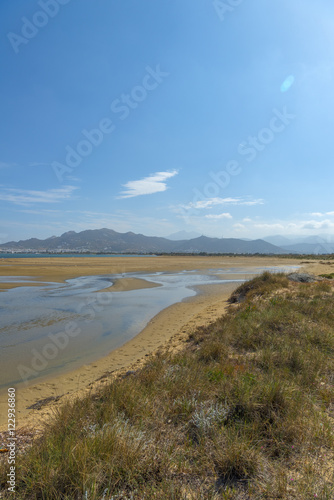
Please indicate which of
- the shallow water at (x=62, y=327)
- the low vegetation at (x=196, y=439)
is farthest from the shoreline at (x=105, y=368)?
the low vegetation at (x=196, y=439)

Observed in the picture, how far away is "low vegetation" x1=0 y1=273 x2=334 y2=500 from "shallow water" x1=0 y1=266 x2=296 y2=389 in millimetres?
3960

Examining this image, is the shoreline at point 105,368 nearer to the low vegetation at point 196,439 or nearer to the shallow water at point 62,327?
the shallow water at point 62,327

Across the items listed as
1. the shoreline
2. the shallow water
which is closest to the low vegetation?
the shoreline

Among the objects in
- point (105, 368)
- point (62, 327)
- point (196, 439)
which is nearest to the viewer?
point (196, 439)

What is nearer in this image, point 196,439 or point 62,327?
point 196,439

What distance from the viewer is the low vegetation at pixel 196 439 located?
2.34m

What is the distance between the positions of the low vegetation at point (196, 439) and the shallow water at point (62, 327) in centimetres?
396

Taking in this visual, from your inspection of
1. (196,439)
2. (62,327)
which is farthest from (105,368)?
(196,439)

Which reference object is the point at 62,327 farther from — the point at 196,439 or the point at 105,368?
the point at 196,439

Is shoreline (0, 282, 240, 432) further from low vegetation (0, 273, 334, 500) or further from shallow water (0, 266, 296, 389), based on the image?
low vegetation (0, 273, 334, 500)

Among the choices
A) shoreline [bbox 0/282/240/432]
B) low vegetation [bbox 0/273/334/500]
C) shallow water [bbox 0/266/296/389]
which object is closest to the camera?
low vegetation [bbox 0/273/334/500]

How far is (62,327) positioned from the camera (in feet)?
33.7

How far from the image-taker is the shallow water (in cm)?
724

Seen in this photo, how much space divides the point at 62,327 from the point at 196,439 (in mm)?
8551
